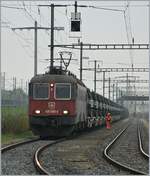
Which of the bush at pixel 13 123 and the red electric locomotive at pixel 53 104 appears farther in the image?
the bush at pixel 13 123

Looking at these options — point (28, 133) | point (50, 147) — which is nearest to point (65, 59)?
point (28, 133)

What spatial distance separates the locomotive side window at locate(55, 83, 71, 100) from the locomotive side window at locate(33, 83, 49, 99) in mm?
483

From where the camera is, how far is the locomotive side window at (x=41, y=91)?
2667 centimetres

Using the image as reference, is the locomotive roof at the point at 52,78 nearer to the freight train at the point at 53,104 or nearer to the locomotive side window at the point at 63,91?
the freight train at the point at 53,104

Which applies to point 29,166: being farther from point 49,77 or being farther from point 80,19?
point 80,19

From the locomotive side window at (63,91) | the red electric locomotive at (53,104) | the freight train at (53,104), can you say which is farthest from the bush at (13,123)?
the locomotive side window at (63,91)

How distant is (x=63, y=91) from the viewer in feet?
87.9

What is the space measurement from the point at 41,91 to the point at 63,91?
3.48 ft

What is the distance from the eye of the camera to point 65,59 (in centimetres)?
3747

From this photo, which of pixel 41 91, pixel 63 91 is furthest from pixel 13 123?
pixel 63 91

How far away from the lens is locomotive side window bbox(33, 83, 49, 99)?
26672 millimetres

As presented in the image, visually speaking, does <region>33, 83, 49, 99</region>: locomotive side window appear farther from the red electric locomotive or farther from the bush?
the bush

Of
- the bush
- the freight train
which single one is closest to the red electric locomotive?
the freight train

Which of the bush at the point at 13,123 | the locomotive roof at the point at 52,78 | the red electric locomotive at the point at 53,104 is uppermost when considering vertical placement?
the locomotive roof at the point at 52,78
